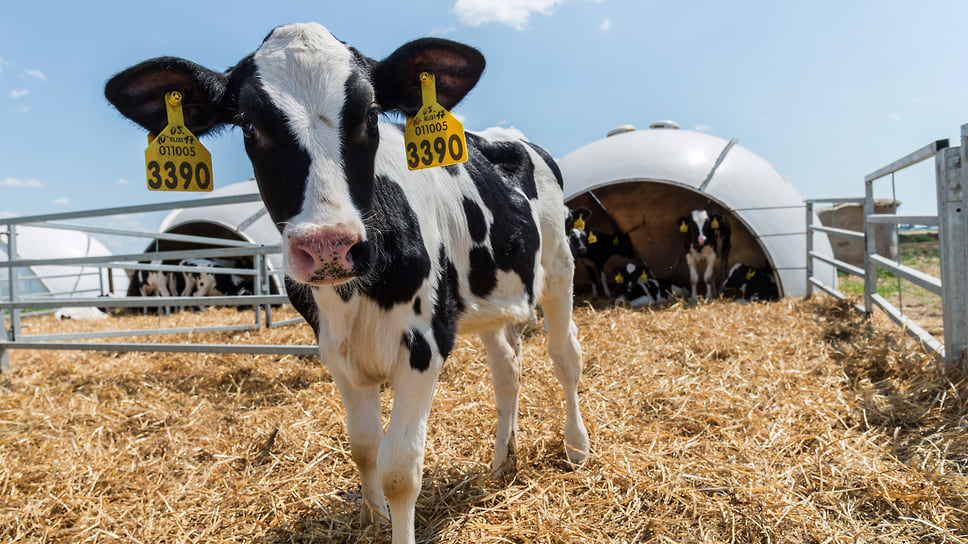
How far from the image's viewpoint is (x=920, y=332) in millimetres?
4812

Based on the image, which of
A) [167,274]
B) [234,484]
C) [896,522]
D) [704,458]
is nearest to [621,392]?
[704,458]

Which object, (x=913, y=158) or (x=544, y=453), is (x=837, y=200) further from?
(x=544, y=453)

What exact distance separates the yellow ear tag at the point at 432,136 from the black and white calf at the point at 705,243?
8511mm

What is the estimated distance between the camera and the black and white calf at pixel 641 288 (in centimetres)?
968

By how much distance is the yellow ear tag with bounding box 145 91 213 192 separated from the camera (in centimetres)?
229

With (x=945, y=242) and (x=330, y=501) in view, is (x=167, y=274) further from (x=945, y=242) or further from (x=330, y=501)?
(x=945, y=242)

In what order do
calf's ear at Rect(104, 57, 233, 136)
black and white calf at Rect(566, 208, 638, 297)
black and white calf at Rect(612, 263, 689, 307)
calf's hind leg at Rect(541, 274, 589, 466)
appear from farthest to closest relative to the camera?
1. black and white calf at Rect(566, 208, 638, 297)
2. black and white calf at Rect(612, 263, 689, 307)
3. calf's hind leg at Rect(541, 274, 589, 466)
4. calf's ear at Rect(104, 57, 233, 136)

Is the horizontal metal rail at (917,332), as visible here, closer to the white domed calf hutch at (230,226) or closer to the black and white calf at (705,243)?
the black and white calf at (705,243)

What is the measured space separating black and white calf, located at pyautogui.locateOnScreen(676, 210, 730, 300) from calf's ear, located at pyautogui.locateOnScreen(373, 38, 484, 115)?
27.6 feet

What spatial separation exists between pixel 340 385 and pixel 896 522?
8.06 feet

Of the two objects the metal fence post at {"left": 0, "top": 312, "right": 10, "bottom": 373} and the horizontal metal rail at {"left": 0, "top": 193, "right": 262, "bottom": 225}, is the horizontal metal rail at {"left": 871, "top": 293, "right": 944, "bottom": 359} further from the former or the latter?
the metal fence post at {"left": 0, "top": 312, "right": 10, "bottom": 373}

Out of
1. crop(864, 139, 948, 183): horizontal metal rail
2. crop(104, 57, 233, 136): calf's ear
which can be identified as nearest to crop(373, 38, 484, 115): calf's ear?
crop(104, 57, 233, 136): calf's ear

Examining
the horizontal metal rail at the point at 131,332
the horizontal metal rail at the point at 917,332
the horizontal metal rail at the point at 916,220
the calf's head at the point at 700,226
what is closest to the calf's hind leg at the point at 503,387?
the horizontal metal rail at the point at 917,332

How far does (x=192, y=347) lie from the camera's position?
5.15 meters
